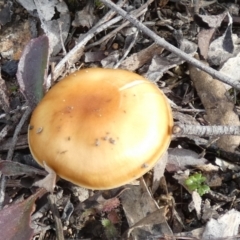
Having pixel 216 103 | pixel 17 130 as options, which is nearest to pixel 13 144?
pixel 17 130

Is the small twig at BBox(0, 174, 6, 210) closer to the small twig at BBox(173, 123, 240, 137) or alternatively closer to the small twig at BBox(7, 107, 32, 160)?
the small twig at BBox(7, 107, 32, 160)

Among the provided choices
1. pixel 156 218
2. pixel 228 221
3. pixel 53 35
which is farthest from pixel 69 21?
pixel 228 221

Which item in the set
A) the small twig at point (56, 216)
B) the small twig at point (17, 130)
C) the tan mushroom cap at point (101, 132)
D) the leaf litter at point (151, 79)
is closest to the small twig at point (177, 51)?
the leaf litter at point (151, 79)

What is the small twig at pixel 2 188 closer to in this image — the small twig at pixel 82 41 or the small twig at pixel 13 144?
the small twig at pixel 13 144

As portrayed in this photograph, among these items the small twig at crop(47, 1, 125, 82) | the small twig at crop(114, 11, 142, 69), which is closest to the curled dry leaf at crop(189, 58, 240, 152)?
the small twig at crop(114, 11, 142, 69)

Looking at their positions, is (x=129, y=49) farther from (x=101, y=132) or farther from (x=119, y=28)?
(x=101, y=132)

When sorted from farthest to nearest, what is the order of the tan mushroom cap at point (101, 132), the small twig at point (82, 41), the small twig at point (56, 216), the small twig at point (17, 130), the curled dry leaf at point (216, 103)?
the small twig at point (82, 41) < the curled dry leaf at point (216, 103) < the small twig at point (17, 130) < the small twig at point (56, 216) < the tan mushroom cap at point (101, 132)
